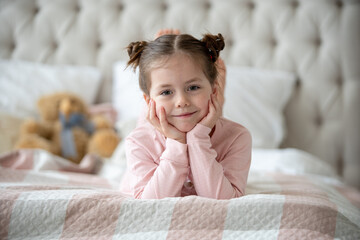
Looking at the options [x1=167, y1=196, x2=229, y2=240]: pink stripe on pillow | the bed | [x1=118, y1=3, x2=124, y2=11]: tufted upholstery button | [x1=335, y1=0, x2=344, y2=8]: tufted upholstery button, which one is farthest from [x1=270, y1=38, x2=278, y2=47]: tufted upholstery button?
[x1=167, y1=196, x2=229, y2=240]: pink stripe on pillow

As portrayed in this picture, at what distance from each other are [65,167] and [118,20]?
116cm

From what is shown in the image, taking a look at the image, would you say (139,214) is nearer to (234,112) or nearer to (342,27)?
(234,112)

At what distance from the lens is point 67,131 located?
184cm

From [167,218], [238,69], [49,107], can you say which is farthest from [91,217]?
[238,69]

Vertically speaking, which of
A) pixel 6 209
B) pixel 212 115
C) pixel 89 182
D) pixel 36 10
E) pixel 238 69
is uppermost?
pixel 36 10

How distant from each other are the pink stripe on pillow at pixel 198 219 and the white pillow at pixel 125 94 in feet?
4.08

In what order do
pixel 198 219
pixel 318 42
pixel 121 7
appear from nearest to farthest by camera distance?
pixel 198 219 → pixel 318 42 → pixel 121 7

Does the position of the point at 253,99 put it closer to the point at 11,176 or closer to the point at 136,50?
the point at 136,50

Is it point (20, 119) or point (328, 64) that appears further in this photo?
point (328, 64)

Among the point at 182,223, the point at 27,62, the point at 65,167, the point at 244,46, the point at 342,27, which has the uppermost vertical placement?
the point at 342,27

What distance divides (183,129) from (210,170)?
13 cm

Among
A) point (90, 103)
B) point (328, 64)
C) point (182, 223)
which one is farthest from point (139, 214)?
point (328, 64)

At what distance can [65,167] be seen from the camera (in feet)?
4.97

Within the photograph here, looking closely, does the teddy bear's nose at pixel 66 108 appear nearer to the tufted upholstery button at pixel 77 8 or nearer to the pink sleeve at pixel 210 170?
the tufted upholstery button at pixel 77 8
